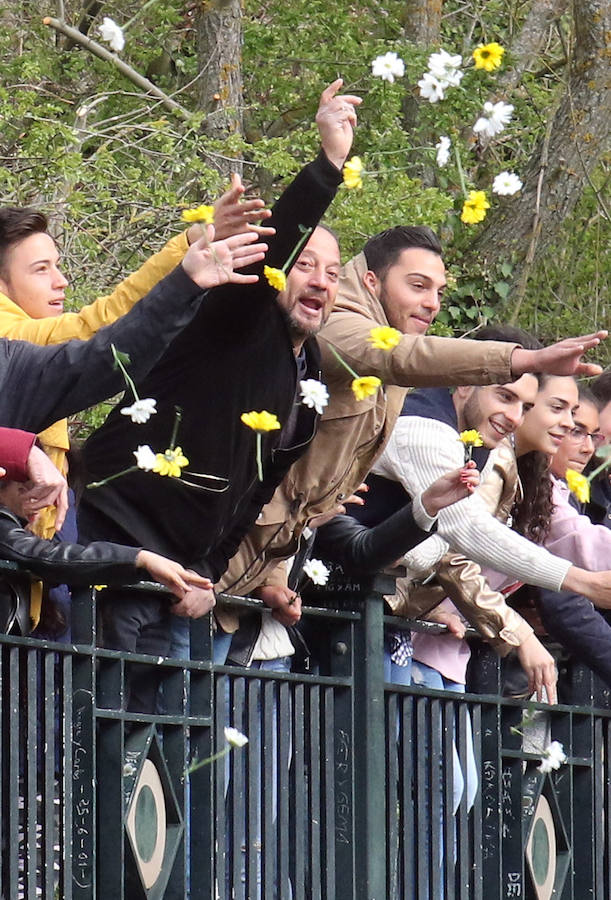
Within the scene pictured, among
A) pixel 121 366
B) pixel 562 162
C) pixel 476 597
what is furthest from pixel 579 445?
pixel 562 162

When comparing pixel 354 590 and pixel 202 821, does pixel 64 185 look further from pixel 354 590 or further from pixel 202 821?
pixel 202 821

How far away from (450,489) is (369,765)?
0.80 m

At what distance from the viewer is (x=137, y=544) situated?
445 cm

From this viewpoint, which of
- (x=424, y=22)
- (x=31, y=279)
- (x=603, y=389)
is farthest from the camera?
(x=424, y=22)

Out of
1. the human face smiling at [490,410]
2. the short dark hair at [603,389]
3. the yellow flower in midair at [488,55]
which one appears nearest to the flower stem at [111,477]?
the yellow flower in midair at [488,55]

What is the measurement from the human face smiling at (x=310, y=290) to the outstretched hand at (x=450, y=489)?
0.52 m

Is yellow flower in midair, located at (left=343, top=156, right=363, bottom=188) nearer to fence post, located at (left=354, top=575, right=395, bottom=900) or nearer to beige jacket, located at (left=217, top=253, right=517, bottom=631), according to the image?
beige jacket, located at (left=217, top=253, right=517, bottom=631)

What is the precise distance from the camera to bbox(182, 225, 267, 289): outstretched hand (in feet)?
13.1

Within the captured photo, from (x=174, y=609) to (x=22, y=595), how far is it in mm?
482

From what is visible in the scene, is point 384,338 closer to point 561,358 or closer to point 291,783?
point 561,358

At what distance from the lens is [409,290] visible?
213 inches

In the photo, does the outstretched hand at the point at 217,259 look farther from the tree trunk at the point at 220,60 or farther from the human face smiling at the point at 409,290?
the tree trunk at the point at 220,60

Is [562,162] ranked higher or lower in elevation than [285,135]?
lower

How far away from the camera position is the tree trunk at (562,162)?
40.0ft
